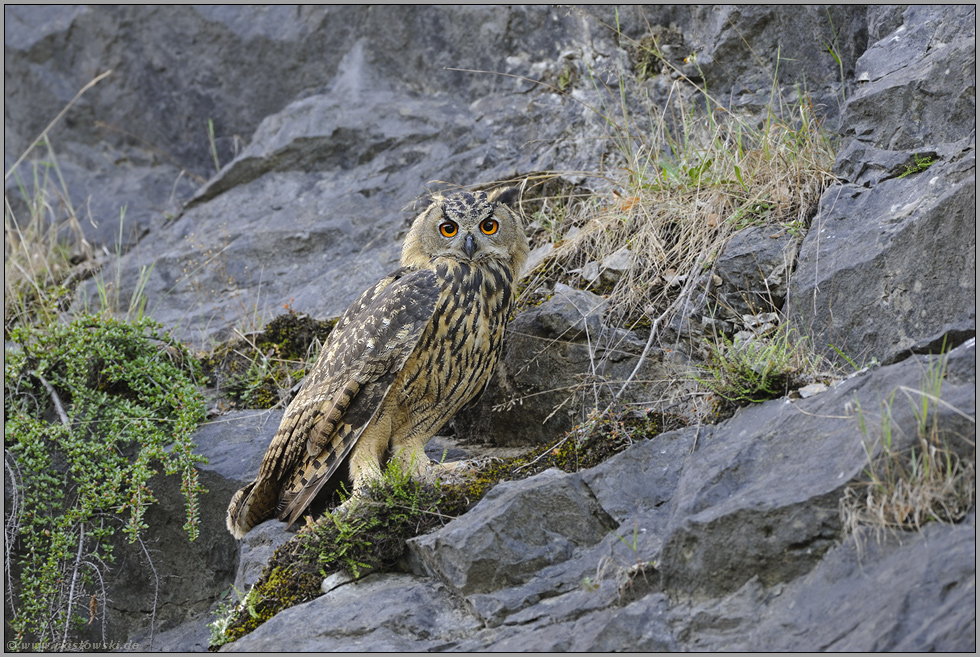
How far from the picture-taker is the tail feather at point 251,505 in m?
3.93

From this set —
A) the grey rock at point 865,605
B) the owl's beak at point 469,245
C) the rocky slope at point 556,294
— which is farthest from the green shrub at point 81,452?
the grey rock at point 865,605

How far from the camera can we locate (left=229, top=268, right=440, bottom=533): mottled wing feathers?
3799mm

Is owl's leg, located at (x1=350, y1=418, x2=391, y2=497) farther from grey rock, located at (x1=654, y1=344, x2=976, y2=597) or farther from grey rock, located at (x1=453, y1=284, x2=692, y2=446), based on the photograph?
grey rock, located at (x1=654, y1=344, x2=976, y2=597)

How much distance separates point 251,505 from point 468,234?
159cm

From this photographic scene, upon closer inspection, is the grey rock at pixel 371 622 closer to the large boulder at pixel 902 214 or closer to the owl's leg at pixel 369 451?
the owl's leg at pixel 369 451

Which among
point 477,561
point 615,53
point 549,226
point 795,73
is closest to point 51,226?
point 549,226

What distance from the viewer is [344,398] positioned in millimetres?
3764

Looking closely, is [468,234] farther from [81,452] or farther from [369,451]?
[81,452]

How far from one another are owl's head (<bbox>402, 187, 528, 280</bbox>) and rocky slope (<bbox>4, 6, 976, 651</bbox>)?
0.42 metres

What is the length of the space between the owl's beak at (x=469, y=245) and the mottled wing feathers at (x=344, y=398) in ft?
0.64

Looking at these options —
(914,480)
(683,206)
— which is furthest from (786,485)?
(683,206)

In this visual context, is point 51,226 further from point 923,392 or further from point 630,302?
point 923,392

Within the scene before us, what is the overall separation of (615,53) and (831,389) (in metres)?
3.57

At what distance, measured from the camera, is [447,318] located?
3889 millimetres
